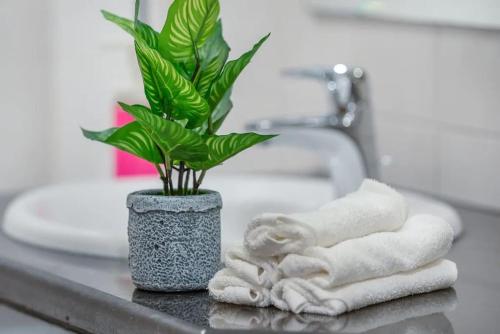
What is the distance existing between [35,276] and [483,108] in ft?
A: 2.57

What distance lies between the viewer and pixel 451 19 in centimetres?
164

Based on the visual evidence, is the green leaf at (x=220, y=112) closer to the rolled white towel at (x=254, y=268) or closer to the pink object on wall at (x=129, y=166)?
the rolled white towel at (x=254, y=268)

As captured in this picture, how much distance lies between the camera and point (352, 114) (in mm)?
1682

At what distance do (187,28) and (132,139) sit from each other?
0.42 feet

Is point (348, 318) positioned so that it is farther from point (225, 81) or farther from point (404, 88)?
point (404, 88)

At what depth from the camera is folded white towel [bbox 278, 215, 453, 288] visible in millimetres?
946

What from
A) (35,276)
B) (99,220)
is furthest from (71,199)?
(35,276)

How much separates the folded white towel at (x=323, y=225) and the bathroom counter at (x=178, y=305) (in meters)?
0.07

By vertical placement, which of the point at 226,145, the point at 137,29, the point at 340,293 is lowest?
the point at 340,293

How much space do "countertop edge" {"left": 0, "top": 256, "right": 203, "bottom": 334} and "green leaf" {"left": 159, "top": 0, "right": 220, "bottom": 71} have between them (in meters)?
0.26

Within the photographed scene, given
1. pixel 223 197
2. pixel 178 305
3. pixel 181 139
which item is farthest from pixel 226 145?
pixel 223 197

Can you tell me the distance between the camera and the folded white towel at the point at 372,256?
0.95 m

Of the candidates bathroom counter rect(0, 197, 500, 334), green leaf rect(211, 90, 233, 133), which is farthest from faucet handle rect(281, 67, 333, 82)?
green leaf rect(211, 90, 233, 133)

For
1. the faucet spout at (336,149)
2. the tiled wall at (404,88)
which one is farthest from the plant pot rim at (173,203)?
the tiled wall at (404,88)
